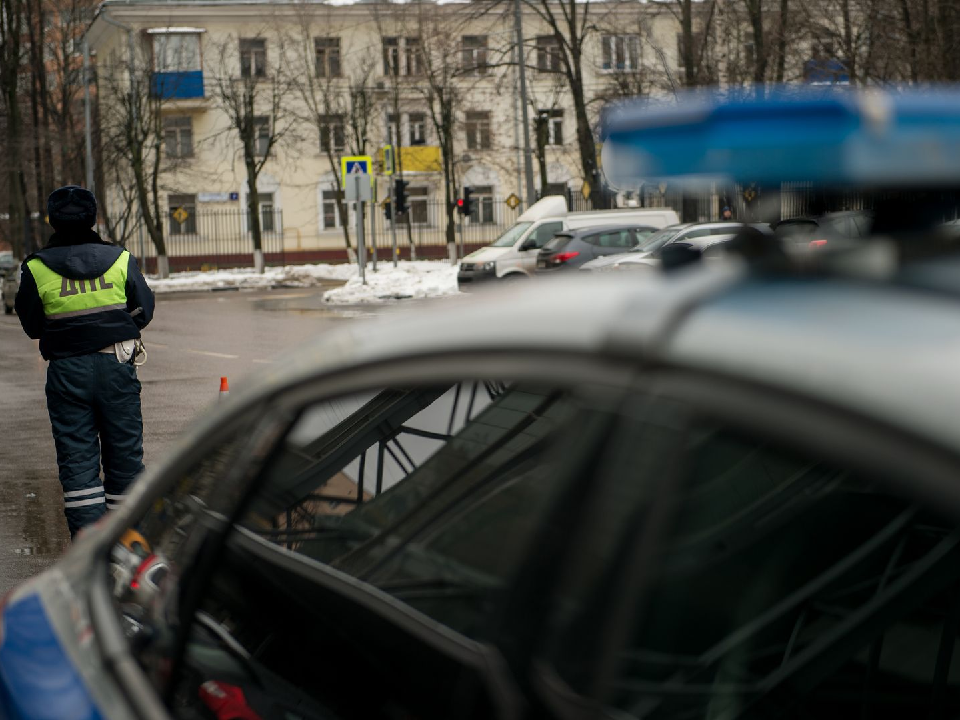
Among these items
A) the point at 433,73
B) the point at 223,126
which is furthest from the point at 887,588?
the point at 223,126

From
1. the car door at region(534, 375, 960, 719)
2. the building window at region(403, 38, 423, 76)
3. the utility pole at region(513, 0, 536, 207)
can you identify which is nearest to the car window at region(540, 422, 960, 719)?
the car door at region(534, 375, 960, 719)

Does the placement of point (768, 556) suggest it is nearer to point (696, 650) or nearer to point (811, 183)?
point (696, 650)

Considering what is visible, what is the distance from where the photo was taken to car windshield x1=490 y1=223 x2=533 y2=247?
3058 cm

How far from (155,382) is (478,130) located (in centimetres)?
4703

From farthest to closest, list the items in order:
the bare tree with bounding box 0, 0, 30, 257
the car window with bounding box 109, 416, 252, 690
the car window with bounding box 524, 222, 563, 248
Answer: the bare tree with bounding box 0, 0, 30, 257
the car window with bounding box 524, 222, 563, 248
the car window with bounding box 109, 416, 252, 690

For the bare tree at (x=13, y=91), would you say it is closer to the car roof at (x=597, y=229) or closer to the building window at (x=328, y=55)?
the building window at (x=328, y=55)

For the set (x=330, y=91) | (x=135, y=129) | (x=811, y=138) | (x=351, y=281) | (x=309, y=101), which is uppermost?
(x=330, y=91)

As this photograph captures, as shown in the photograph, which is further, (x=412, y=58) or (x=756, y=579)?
(x=412, y=58)

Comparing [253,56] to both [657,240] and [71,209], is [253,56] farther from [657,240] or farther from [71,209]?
[71,209]

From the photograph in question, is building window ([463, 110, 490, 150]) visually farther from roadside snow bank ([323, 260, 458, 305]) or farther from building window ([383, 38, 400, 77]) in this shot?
roadside snow bank ([323, 260, 458, 305])

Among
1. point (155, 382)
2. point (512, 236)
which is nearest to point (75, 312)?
point (155, 382)

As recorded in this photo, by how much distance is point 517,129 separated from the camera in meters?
58.7

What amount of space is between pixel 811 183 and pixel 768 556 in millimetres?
519

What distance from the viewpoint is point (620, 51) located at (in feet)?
172
